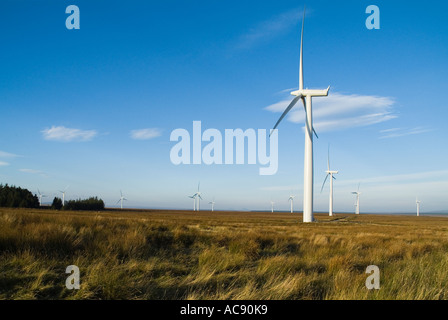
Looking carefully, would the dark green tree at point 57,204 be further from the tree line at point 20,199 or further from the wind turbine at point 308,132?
the wind turbine at point 308,132

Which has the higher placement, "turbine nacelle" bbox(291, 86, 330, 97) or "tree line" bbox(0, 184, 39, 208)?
"turbine nacelle" bbox(291, 86, 330, 97)

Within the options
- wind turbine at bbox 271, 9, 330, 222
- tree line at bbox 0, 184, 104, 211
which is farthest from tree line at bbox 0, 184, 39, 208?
wind turbine at bbox 271, 9, 330, 222

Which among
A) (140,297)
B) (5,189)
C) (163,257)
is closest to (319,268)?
(163,257)

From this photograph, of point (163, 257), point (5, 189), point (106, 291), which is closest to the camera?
point (106, 291)

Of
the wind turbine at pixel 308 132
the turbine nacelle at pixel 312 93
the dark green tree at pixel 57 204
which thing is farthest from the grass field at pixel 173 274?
the dark green tree at pixel 57 204

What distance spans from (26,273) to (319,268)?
748 cm

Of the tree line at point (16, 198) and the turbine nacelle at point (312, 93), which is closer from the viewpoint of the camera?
the turbine nacelle at point (312, 93)

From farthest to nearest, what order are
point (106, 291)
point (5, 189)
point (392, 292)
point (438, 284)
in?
point (5, 189) < point (438, 284) < point (392, 292) < point (106, 291)

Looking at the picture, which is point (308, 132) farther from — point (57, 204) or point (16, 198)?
point (57, 204)

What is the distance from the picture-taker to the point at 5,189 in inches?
3949

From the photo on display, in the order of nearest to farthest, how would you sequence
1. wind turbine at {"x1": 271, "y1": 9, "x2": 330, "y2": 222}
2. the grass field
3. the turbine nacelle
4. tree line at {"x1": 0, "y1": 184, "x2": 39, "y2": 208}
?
the grass field, wind turbine at {"x1": 271, "y1": 9, "x2": 330, "y2": 222}, the turbine nacelle, tree line at {"x1": 0, "y1": 184, "x2": 39, "y2": 208}

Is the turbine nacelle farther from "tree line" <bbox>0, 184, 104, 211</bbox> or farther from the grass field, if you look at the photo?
"tree line" <bbox>0, 184, 104, 211</bbox>

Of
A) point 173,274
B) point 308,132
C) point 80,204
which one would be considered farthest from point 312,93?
point 80,204
